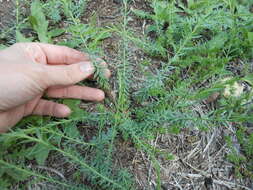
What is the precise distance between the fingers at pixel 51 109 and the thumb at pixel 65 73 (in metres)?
0.27

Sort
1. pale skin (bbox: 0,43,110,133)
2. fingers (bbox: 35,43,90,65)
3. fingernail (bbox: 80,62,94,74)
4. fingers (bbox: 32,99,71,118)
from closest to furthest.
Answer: pale skin (bbox: 0,43,110,133)
fingernail (bbox: 80,62,94,74)
fingers (bbox: 32,99,71,118)
fingers (bbox: 35,43,90,65)

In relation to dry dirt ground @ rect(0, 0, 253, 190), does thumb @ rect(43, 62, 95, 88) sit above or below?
above

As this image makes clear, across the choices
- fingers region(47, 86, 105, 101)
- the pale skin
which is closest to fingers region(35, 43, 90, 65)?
the pale skin

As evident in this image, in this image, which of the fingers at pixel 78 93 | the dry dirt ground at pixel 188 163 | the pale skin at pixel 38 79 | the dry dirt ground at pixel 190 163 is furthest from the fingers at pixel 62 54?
the dry dirt ground at pixel 190 163

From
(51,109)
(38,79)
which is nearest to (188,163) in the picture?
(51,109)

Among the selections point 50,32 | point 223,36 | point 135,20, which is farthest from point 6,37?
point 223,36

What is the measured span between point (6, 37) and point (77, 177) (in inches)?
57.8

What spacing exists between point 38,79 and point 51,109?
0.37 meters

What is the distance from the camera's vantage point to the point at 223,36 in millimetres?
2408

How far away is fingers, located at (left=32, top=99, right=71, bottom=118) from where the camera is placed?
205 cm

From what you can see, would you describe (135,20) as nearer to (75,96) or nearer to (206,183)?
(75,96)

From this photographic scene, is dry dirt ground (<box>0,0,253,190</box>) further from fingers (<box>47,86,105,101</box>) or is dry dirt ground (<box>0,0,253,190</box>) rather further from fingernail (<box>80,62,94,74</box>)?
fingernail (<box>80,62,94,74</box>)

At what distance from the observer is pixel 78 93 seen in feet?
7.16

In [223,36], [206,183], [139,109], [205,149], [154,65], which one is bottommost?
[206,183]
